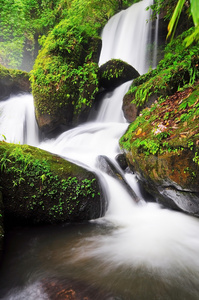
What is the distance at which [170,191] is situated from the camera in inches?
130

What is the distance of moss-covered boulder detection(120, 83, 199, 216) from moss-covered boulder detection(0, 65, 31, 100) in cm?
1170

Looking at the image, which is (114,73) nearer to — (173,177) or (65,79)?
(65,79)

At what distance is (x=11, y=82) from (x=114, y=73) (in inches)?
327

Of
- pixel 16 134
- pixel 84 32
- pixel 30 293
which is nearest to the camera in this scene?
pixel 30 293

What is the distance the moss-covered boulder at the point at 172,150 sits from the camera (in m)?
2.75

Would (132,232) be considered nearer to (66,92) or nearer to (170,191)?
(170,191)

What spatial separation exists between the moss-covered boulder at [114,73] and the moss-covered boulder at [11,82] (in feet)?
23.8

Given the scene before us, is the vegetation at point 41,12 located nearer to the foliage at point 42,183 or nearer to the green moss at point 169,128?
the green moss at point 169,128

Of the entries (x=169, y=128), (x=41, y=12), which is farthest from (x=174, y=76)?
(x=41, y=12)

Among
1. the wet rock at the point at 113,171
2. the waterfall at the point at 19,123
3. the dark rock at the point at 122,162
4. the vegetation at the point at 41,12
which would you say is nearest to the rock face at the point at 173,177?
the wet rock at the point at 113,171

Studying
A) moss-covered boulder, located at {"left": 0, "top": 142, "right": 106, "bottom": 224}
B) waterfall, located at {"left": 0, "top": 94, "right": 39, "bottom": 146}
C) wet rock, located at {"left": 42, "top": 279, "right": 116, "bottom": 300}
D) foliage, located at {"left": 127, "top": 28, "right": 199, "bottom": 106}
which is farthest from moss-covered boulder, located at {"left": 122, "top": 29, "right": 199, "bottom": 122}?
waterfall, located at {"left": 0, "top": 94, "right": 39, "bottom": 146}

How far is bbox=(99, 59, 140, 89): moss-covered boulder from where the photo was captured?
800cm

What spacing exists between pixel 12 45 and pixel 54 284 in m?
22.3

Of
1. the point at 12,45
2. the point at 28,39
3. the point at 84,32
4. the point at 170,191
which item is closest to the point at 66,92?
the point at 84,32
